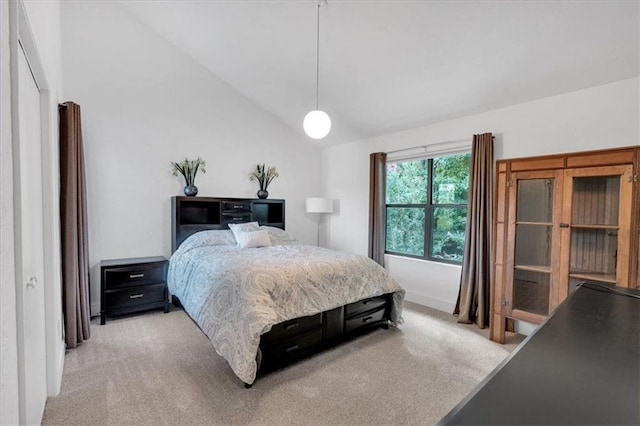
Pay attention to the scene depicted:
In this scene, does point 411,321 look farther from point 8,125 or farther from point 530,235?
point 8,125

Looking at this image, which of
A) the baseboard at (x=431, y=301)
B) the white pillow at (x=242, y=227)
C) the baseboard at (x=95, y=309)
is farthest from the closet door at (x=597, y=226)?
the baseboard at (x=95, y=309)

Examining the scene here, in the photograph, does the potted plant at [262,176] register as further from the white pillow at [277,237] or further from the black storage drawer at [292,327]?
the black storage drawer at [292,327]

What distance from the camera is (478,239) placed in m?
3.38

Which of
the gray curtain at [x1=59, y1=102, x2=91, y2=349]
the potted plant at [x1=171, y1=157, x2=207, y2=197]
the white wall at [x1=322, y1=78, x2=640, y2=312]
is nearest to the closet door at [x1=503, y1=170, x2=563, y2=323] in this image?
the white wall at [x1=322, y1=78, x2=640, y2=312]

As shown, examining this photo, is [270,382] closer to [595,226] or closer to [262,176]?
[595,226]

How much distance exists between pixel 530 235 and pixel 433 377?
5.18ft

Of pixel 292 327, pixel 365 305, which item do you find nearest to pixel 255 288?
pixel 292 327

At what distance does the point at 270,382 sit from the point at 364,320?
3.72 ft

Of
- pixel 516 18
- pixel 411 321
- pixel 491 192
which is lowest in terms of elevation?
pixel 411 321

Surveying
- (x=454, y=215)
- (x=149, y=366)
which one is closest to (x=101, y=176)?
(x=149, y=366)

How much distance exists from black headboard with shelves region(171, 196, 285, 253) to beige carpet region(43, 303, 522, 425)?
4.45ft

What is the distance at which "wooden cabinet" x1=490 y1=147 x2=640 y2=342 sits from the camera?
2254 millimetres

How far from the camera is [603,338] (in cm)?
98

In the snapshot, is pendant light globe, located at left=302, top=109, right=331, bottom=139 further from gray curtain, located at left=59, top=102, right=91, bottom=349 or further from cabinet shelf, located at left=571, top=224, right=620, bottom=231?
cabinet shelf, located at left=571, top=224, right=620, bottom=231
